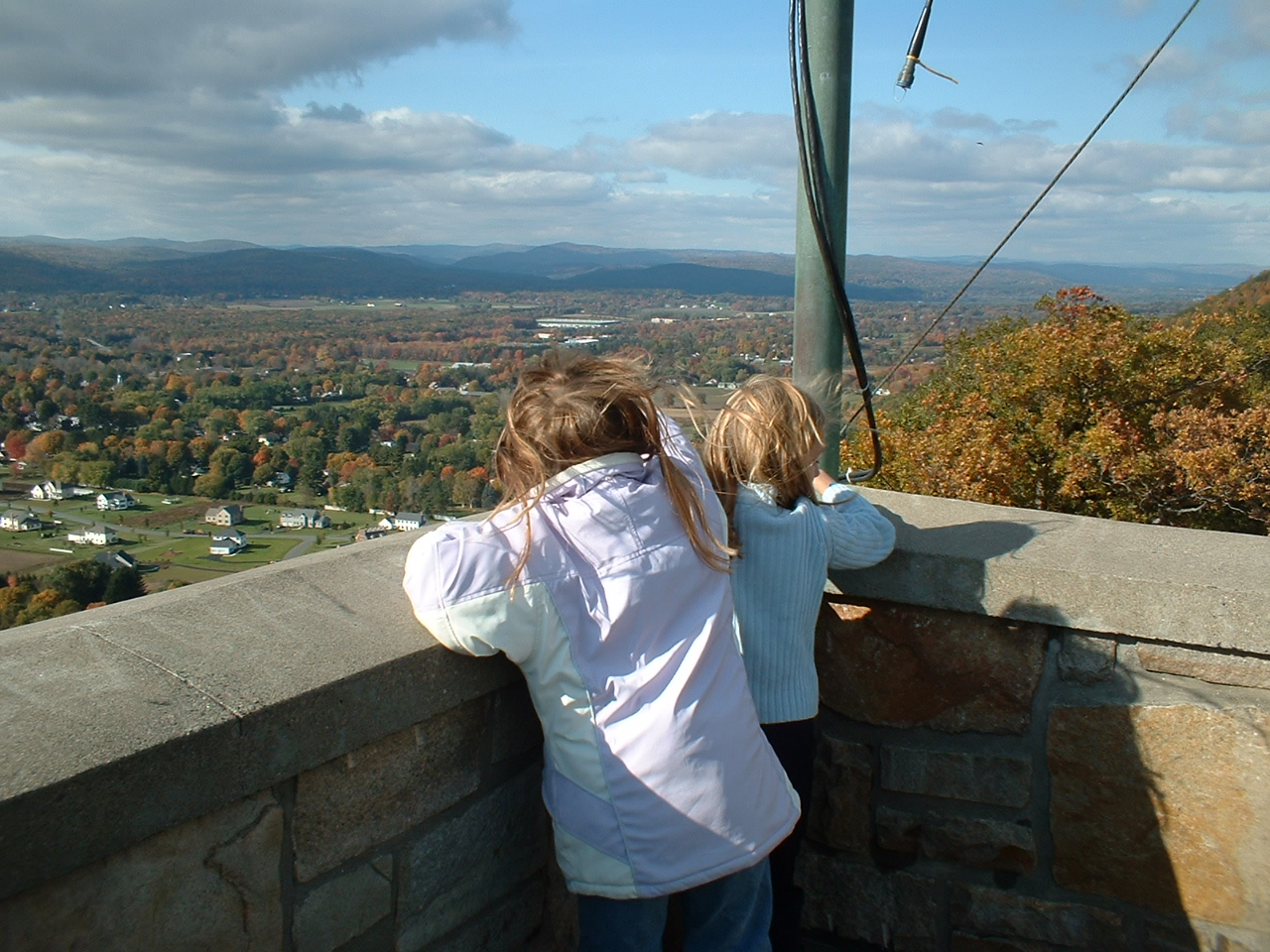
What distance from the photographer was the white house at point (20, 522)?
329 inches

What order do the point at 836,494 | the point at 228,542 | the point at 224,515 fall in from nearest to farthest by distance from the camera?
the point at 836,494 → the point at 228,542 → the point at 224,515

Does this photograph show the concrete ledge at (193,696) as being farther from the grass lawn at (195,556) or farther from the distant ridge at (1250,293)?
the distant ridge at (1250,293)

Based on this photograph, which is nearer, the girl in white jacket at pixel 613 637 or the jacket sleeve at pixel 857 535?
the girl in white jacket at pixel 613 637

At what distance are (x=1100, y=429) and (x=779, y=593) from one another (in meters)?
10.5

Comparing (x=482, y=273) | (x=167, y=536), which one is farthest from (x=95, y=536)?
(x=482, y=273)

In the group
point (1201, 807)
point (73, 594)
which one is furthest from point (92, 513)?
point (1201, 807)

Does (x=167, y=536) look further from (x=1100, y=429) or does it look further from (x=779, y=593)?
(x=1100, y=429)

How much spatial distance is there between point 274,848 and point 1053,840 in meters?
1.73

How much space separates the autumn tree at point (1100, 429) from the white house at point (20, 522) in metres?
7.74

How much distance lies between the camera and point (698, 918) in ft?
5.97

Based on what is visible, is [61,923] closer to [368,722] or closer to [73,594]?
[368,722]

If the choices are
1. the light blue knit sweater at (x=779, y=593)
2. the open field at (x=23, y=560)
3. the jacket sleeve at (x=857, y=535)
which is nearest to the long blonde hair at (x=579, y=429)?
the light blue knit sweater at (x=779, y=593)

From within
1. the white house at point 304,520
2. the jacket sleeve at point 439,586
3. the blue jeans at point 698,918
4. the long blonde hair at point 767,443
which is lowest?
the white house at point 304,520

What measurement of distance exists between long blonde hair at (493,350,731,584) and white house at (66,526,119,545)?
269 inches
